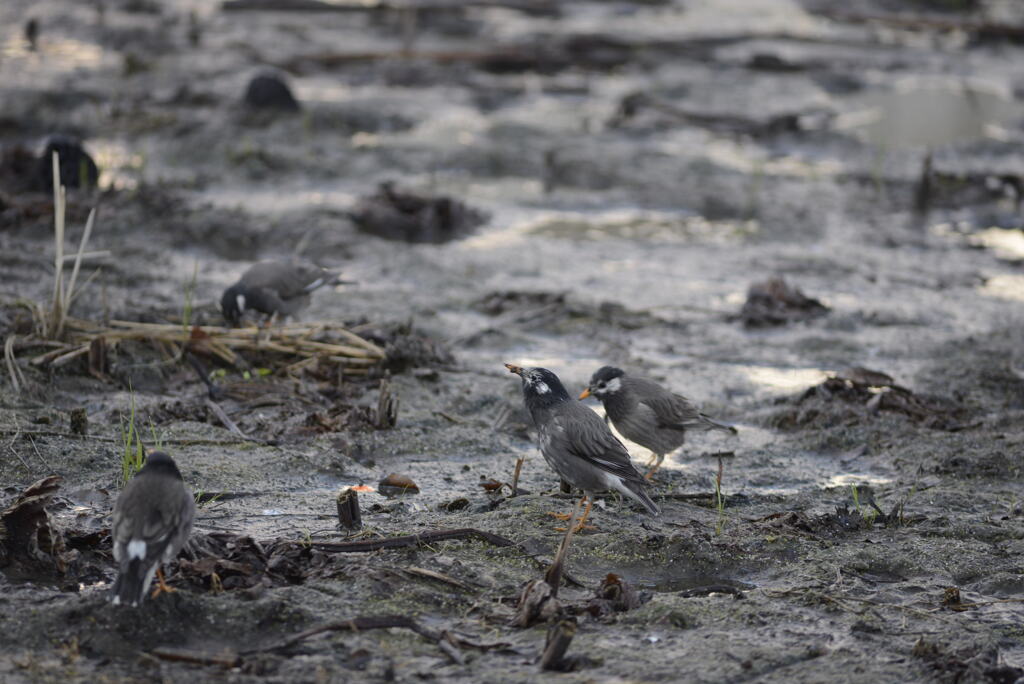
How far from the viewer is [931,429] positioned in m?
8.11

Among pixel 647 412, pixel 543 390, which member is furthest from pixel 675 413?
pixel 543 390

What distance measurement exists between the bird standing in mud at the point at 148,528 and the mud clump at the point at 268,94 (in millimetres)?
11098

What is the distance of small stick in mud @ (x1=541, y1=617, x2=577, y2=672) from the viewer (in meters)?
4.79

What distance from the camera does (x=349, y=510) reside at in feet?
19.6

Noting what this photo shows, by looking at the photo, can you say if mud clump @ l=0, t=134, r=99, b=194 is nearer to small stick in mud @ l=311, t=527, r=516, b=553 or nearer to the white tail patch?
small stick in mud @ l=311, t=527, r=516, b=553

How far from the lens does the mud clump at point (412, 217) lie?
12.3 m

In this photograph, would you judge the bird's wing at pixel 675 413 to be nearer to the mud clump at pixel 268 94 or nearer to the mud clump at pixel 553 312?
the mud clump at pixel 553 312

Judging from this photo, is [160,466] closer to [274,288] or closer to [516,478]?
[516,478]

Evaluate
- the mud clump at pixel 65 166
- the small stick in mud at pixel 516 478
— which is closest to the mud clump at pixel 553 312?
the small stick in mud at pixel 516 478

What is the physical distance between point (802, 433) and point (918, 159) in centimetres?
855

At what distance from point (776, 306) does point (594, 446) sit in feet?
14.5

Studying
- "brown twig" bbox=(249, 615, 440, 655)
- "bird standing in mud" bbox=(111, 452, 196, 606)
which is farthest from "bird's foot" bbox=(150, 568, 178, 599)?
"brown twig" bbox=(249, 615, 440, 655)

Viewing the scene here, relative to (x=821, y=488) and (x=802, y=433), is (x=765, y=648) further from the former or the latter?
(x=802, y=433)

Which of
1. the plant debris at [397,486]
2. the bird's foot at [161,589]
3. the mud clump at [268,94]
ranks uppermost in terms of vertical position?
the mud clump at [268,94]
